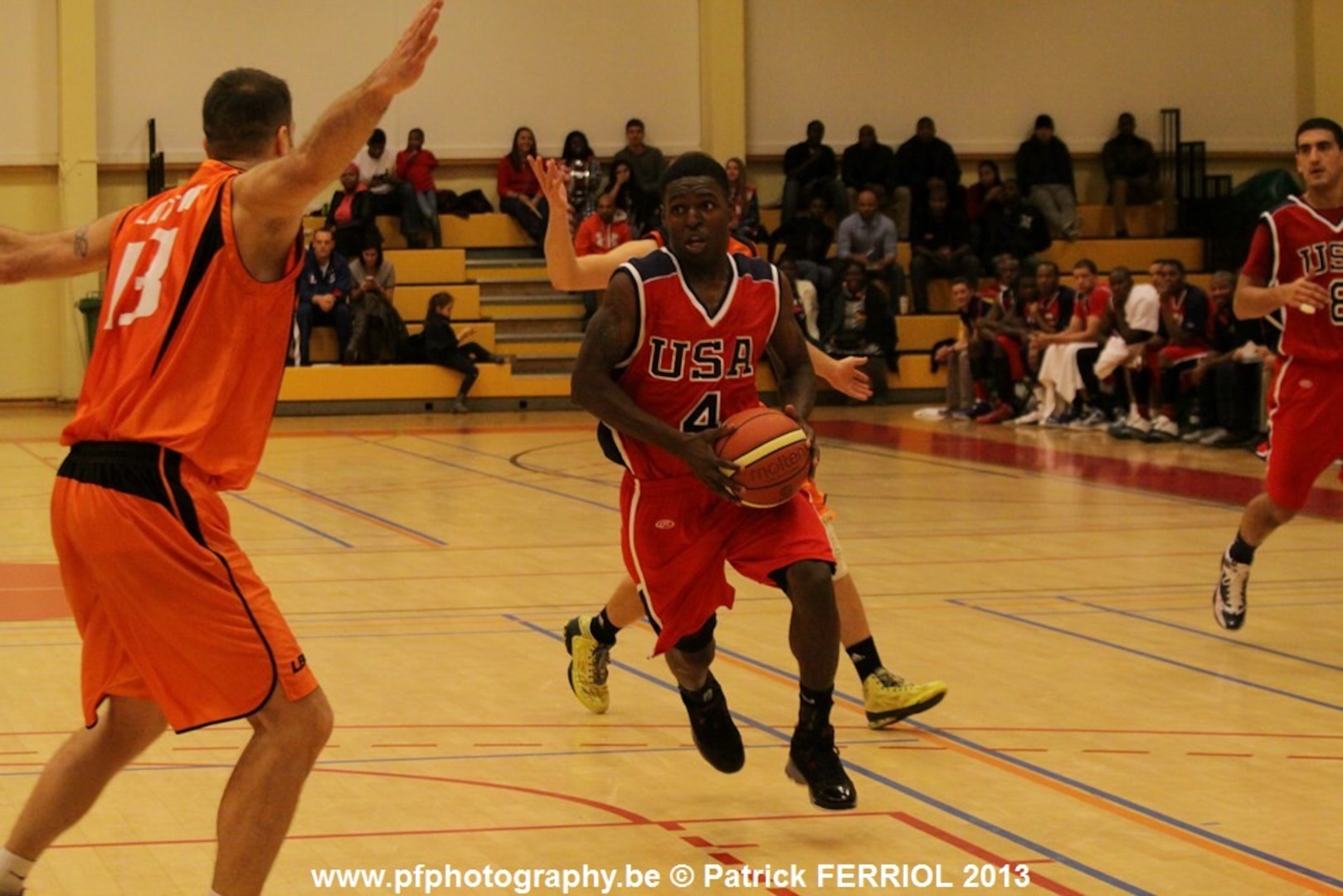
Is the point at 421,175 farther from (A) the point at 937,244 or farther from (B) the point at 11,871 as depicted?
(B) the point at 11,871

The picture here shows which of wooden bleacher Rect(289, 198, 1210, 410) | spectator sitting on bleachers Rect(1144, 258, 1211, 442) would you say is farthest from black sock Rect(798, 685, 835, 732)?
wooden bleacher Rect(289, 198, 1210, 410)

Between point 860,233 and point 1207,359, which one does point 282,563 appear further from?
point 860,233

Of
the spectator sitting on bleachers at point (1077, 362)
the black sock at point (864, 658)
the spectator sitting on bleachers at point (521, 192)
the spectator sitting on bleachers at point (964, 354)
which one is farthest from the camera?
the spectator sitting on bleachers at point (521, 192)

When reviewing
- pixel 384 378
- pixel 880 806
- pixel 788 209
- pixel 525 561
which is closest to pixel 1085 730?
pixel 880 806

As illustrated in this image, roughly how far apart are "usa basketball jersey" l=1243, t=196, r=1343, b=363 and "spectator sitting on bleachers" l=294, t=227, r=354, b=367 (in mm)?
13745

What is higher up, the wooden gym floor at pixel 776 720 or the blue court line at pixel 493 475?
the blue court line at pixel 493 475

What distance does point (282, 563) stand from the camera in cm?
952

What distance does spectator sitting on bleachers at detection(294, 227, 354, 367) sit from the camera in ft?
65.6

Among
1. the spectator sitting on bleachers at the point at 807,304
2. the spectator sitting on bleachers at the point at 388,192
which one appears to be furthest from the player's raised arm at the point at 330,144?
the spectator sitting on bleachers at the point at 388,192

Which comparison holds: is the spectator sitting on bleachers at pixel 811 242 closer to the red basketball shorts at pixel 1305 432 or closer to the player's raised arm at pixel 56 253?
the red basketball shorts at pixel 1305 432

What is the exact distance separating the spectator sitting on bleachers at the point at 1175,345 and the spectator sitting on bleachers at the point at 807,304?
4.65 metres

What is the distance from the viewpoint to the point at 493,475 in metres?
13.7

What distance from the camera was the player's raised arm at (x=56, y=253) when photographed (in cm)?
394

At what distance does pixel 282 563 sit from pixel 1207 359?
8793mm
